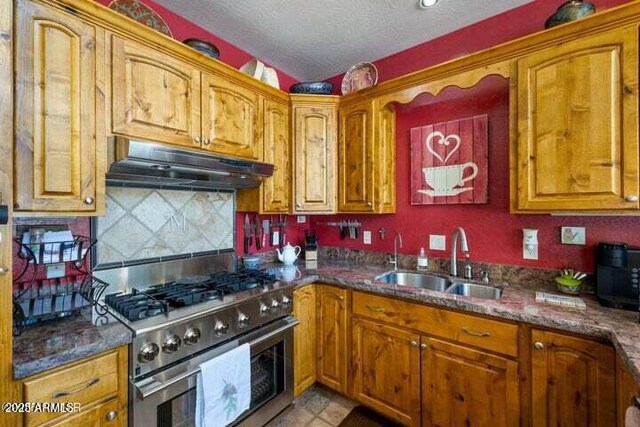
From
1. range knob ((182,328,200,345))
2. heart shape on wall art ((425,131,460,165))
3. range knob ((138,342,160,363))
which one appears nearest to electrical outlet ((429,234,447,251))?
heart shape on wall art ((425,131,460,165))

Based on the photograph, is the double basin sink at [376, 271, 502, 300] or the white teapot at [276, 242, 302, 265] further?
the white teapot at [276, 242, 302, 265]

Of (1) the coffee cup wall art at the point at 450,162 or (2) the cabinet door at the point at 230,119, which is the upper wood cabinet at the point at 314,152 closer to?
(2) the cabinet door at the point at 230,119

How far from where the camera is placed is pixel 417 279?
2.19 metres

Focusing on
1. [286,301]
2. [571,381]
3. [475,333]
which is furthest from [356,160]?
[571,381]

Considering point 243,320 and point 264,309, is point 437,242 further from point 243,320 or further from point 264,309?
point 243,320

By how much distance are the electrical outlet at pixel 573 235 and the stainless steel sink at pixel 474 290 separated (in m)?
0.49

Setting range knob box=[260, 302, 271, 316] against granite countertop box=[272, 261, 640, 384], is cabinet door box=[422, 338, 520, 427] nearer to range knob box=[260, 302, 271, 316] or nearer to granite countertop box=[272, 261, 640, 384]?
granite countertop box=[272, 261, 640, 384]

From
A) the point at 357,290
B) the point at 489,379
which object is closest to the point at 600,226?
the point at 489,379

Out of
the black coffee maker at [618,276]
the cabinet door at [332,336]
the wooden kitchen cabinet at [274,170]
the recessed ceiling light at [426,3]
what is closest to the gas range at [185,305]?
the cabinet door at [332,336]

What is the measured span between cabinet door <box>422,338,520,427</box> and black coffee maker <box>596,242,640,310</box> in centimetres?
58

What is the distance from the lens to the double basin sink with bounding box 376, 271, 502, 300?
183cm

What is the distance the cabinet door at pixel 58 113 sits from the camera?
3.65ft

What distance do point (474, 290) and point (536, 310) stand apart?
0.55 metres

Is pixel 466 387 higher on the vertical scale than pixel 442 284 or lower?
lower
